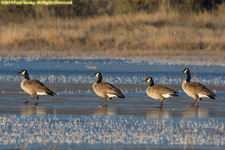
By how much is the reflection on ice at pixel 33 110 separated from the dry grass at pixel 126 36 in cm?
1574

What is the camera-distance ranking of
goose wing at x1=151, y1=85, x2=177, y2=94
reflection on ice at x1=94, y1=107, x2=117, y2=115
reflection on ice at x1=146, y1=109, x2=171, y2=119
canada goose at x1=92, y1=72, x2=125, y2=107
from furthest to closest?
canada goose at x1=92, y1=72, x2=125, y2=107 < goose wing at x1=151, y1=85, x2=177, y2=94 < reflection on ice at x1=94, y1=107, x2=117, y2=115 < reflection on ice at x1=146, y1=109, x2=171, y2=119

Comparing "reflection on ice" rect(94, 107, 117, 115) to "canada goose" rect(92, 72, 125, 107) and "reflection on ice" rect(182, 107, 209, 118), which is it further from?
"reflection on ice" rect(182, 107, 209, 118)

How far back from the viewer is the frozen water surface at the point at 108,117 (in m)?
8.71

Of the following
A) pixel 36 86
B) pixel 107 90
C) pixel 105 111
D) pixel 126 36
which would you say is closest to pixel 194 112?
pixel 105 111

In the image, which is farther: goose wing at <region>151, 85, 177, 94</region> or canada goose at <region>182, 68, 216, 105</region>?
canada goose at <region>182, 68, 216, 105</region>

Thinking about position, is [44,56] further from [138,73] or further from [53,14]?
[53,14]

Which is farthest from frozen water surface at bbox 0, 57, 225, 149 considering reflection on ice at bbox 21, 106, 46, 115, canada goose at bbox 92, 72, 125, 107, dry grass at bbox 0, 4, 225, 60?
dry grass at bbox 0, 4, 225, 60

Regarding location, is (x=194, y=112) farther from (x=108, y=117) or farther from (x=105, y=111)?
(x=108, y=117)

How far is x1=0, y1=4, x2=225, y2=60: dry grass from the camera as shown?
97.8 feet

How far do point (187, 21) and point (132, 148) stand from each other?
27.7 metres

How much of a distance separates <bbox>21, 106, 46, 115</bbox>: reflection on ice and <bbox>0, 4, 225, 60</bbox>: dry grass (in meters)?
15.7

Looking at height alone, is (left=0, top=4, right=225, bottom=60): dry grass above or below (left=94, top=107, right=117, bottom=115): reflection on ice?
above

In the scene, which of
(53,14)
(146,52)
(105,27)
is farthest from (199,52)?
(53,14)

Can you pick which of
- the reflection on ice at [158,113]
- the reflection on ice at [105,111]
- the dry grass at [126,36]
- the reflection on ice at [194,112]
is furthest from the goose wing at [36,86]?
the dry grass at [126,36]
